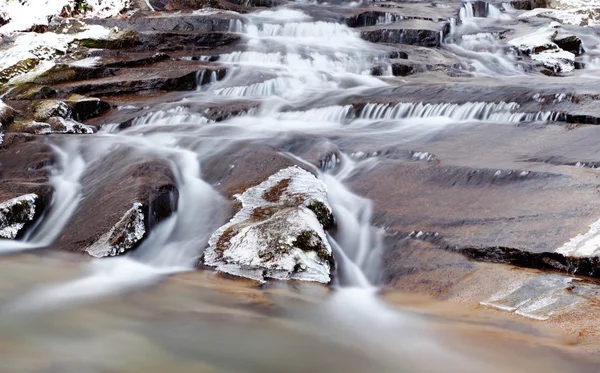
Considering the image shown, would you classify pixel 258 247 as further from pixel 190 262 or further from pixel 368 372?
pixel 368 372

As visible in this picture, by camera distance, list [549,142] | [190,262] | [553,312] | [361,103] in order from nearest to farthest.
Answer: [553,312] < [190,262] < [549,142] < [361,103]

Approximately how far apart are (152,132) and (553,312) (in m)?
7.07

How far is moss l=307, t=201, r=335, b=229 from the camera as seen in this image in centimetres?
584

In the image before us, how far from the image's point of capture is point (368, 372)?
12.0 feet

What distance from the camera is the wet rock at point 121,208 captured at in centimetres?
578

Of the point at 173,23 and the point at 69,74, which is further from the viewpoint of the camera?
the point at 173,23

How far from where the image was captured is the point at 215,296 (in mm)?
4730

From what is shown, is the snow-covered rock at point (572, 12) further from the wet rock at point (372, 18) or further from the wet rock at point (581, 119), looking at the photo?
the wet rock at point (581, 119)

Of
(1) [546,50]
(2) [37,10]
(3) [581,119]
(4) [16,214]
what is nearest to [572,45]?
(1) [546,50]

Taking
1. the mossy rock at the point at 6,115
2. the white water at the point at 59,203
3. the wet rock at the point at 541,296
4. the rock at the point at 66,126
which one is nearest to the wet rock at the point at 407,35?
the rock at the point at 66,126

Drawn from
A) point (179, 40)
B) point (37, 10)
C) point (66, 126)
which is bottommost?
point (66, 126)

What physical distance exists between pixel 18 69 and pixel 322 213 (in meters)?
9.87

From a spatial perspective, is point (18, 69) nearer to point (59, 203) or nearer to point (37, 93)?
point (37, 93)

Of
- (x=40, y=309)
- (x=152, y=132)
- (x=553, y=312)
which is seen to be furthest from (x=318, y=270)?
(x=152, y=132)
